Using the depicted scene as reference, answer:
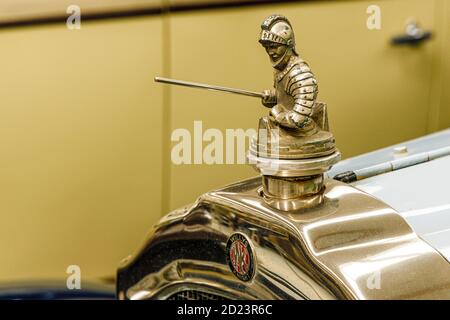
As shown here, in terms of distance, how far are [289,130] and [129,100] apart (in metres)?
1.46

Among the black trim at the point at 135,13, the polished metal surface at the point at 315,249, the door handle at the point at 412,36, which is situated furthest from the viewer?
the door handle at the point at 412,36

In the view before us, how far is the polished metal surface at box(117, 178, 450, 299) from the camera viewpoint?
36.4 inches

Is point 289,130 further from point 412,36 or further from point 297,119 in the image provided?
point 412,36

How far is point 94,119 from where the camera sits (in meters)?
2.37

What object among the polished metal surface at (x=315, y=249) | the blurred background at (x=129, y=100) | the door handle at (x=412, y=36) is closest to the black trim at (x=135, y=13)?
the blurred background at (x=129, y=100)

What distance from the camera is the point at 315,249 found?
0.95 metres

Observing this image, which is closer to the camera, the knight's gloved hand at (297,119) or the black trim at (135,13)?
the knight's gloved hand at (297,119)

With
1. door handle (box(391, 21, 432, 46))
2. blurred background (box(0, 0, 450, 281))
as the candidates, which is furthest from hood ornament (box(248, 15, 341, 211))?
door handle (box(391, 21, 432, 46))

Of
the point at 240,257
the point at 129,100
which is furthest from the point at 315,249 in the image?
the point at 129,100

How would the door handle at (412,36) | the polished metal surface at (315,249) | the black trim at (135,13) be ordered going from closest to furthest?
the polished metal surface at (315,249) < the black trim at (135,13) < the door handle at (412,36)

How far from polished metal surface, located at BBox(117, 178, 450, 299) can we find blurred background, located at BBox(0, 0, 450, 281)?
1271mm

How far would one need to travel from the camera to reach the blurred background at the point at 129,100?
2.31 meters

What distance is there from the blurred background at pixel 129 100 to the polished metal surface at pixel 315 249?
127 cm

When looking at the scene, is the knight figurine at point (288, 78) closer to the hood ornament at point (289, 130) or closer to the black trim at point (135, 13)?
the hood ornament at point (289, 130)
